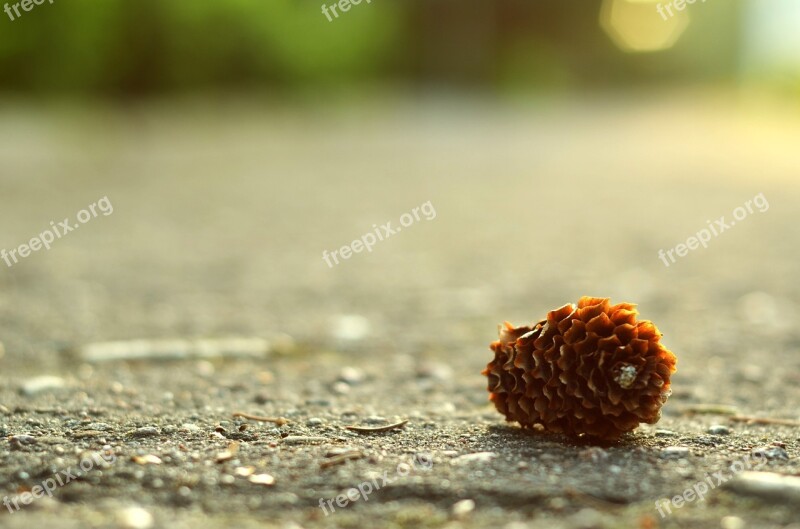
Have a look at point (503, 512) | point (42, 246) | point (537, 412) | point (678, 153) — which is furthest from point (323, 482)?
point (678, 153)

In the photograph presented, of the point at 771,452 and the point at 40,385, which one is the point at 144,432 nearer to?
the point at 40,385

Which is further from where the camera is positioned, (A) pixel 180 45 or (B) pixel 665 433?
(A) pixel 180 45

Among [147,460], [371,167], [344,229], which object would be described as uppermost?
[371,167]

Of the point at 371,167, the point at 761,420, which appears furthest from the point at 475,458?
the point at 371,167

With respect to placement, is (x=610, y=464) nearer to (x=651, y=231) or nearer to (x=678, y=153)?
(x=651, y=231)

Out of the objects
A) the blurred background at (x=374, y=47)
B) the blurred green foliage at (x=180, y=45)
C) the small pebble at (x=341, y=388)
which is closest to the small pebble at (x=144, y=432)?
the small pebble at (x=341, y=388)

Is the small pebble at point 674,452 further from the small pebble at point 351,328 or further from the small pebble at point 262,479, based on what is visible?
the small pebble at point 351,328

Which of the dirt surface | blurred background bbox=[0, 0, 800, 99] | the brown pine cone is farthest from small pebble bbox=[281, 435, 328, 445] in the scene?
blurred background bbox=[0, 0, 800, 99]
